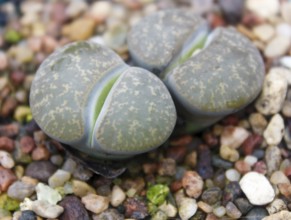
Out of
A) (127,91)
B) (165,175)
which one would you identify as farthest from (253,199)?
(127,91)

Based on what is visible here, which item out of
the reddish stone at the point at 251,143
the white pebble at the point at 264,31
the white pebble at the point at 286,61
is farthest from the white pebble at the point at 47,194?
the white pebble at the point at 264,31

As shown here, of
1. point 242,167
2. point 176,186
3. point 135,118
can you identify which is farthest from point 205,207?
point 135,118

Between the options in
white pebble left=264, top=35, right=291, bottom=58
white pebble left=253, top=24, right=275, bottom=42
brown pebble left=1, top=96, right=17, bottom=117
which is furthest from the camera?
white pebble left=253, top=24, right=275, bottom=42

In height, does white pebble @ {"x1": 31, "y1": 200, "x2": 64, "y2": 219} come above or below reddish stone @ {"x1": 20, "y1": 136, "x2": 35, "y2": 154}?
below

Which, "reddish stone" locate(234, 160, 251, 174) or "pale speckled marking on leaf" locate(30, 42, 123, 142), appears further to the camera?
"reddish stone" locate(234, 160, 251, 174)

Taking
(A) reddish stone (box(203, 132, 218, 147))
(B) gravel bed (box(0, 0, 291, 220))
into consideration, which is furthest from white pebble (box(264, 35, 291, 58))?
(A) reddish stone (box(203, 132, 218, 147))

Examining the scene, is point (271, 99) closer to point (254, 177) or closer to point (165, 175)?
point (254, 177)

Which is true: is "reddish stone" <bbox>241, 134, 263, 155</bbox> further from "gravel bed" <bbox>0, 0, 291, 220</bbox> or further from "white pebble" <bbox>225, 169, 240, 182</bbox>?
"white pebble" <bbox>225, 169, 240, 182</bbox>
